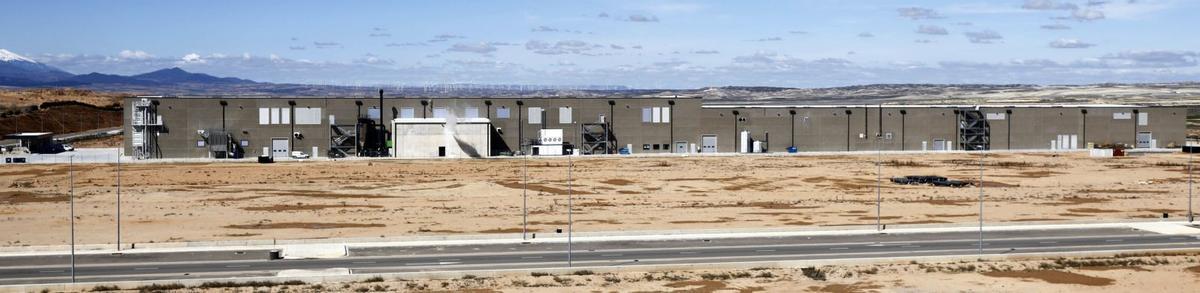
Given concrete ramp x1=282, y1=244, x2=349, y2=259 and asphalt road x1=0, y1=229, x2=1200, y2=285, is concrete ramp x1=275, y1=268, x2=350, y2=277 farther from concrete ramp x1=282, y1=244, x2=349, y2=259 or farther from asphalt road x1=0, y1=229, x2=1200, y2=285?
concrete ramp x1=282, y1=244, x2=349, y2=259

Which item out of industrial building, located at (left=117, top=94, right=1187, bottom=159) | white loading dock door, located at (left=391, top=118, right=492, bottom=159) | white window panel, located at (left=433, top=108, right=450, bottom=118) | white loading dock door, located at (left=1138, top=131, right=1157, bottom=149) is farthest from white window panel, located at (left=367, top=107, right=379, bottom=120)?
white loading dock door, located at (left=1138, top=131, right=1157, bottom=149)

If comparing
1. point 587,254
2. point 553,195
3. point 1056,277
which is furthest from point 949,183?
point 587,254

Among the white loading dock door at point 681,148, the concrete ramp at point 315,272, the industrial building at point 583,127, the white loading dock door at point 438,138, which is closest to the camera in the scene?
the concrete ramp at point 315,272

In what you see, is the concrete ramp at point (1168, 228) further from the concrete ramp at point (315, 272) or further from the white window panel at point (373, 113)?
the white window panel at point (373, 113)

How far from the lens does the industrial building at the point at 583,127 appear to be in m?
110

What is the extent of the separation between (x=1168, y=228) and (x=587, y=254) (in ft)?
98.9

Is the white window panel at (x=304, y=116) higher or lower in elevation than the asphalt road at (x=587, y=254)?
higher

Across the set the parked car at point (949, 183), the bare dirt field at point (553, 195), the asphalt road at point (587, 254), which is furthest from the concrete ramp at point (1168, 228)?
the parked car at point (949, 183)

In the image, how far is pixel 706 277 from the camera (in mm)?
46750

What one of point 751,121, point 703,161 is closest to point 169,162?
point 703,161

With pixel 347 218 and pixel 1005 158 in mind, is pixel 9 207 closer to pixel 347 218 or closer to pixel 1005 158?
pixel 347 218

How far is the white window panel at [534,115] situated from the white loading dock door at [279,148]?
21908mm

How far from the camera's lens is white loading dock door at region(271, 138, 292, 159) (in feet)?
362

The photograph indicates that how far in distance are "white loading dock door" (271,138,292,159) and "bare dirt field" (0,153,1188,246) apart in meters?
7.97
